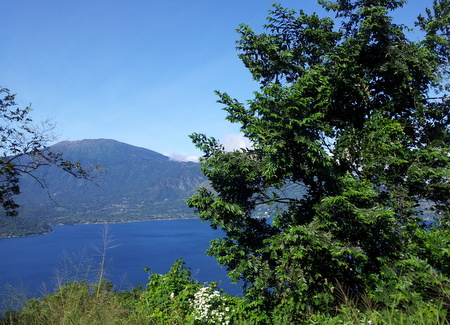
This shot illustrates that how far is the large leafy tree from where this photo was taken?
6488 millimetres

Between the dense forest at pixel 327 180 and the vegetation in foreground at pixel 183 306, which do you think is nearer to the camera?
the vegetation in foreground at pixel 183 306

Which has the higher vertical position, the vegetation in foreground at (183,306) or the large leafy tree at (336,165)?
the large leafy tree at (336,165)

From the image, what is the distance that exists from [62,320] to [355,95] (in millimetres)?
7966

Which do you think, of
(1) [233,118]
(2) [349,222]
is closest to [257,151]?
(1) [233,118]

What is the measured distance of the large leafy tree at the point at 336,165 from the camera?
Answer: 6488 mm

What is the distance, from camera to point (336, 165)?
7.66 m

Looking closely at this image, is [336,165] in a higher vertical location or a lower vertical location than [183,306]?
higher

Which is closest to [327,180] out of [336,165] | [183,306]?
[336,165]

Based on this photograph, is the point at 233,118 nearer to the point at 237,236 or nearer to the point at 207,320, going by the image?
the point at 237,236

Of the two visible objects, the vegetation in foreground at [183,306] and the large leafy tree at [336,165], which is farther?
the large leafy tree at [336,165]

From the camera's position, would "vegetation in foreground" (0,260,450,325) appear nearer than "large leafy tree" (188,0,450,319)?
Yes

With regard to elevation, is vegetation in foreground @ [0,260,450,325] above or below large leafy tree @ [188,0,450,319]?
below

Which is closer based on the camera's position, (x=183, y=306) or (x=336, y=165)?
(x=183, y=306)

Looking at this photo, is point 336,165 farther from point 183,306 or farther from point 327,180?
point 183,306
